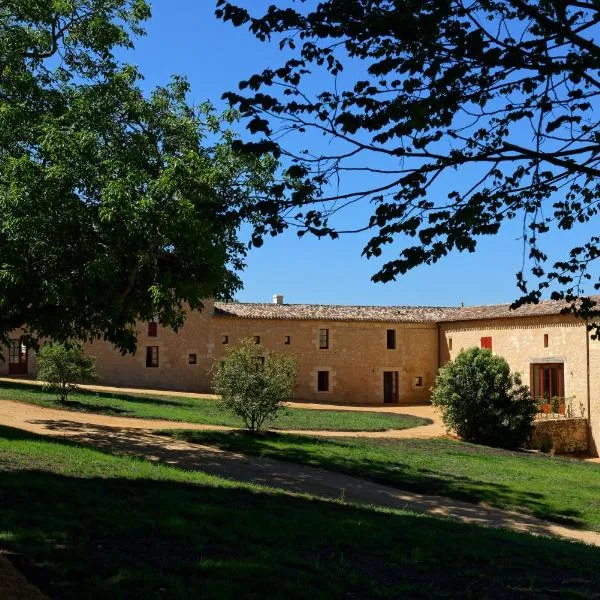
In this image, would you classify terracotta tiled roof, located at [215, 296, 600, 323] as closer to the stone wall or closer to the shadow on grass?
the stone wall

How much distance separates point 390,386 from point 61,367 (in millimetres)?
21716

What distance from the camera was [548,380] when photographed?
30172mm

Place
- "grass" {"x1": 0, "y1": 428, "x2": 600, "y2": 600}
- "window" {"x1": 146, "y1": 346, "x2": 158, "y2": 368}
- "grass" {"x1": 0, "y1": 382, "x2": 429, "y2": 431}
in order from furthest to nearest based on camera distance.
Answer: "window" {"x1": 146, "y1": 346, "x2": 158, "y2": 368}
"grass" {"x1": 0, "y1": 382, "x2": 429, "y2": 431}
"grass" {"x1": 0, "y1": 428, "x2": 600, "y2": 600}

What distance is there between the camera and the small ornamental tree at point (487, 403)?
23703 millimetres

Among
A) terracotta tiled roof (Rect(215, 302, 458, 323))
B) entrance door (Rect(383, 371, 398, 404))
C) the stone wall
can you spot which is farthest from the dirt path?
entrance door (Rect(383, 371, 398, 404))

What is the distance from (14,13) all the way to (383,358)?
29229mm

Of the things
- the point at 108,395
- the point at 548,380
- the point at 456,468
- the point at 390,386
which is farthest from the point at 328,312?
the point at 456,468

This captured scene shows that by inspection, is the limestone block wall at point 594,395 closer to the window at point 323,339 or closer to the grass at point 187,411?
the grass at point 187,411

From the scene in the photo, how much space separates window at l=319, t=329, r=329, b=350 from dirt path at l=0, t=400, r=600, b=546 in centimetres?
2096

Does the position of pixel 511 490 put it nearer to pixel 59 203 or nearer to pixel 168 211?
pixel 168 211

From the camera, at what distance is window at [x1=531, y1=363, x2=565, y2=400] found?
96.2 feet

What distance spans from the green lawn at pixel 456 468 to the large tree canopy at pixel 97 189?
15.3 ft

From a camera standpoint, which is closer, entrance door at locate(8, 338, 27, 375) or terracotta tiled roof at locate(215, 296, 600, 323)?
entrance door at locate(8, 338, 27, 375)

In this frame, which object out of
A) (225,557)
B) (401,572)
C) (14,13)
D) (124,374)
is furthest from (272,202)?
(124,374)
